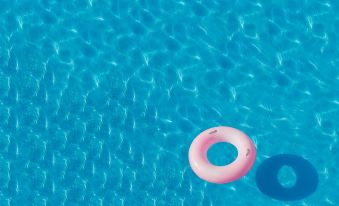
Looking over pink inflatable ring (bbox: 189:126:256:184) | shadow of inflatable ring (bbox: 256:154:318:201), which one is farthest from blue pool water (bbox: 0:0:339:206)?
pink inflatable ring (bbox: 189:126:256:184)

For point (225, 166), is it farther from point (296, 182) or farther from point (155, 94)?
point (155, 94)

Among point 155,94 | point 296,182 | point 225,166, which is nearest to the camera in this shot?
point 225,166

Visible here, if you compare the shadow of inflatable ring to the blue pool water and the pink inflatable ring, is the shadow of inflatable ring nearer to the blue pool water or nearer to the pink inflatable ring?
the blue pool water

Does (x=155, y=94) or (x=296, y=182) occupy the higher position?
(x=155, y=94)

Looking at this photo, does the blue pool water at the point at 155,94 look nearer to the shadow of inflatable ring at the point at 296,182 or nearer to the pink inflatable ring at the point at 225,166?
the shadow of inflatable ring at the point at 296,182

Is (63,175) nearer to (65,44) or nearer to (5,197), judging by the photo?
(5,197)

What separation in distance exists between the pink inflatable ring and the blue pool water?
0.50 meters

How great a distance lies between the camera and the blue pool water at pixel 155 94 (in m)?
7.84

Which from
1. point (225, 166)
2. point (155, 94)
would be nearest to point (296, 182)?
point (225, 166)

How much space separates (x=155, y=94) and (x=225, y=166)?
1.38 meters

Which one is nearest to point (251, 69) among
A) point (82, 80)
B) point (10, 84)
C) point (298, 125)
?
point (298, 125)

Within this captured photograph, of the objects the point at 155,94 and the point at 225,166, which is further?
the point at 155,94

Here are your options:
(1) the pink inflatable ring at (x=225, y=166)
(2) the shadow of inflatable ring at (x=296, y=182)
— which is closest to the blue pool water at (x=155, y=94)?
(2) the shadow of inflatable ring at (x=296, y=182)

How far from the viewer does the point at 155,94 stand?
8164mm
